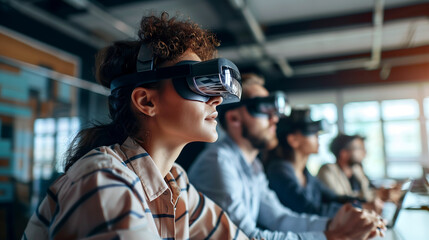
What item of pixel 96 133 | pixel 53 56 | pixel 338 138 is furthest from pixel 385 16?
pixel 96 133

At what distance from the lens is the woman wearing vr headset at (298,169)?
2.42 m

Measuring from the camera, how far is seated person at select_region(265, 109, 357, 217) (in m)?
2.42

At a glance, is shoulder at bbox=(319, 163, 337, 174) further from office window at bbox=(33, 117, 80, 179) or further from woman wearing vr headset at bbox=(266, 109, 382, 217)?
office window at bbox=(33, 117, 80, 179)

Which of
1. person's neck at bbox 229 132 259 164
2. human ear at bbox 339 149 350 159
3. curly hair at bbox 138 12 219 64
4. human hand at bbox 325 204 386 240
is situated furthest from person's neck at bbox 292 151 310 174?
curly hair at bbox 138 12 219 64

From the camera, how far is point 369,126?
28.8 feet

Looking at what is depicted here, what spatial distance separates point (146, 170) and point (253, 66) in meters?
7.23

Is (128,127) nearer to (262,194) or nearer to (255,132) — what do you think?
(255,132)

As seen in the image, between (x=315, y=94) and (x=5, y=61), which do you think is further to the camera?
(x=315, y=94)

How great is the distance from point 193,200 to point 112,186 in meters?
0.51

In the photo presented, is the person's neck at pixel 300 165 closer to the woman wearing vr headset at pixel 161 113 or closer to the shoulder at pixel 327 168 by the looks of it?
the shoulder at pixel 327 168

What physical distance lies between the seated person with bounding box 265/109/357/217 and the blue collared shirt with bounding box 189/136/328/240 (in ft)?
1.01

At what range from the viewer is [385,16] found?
509 centimetres

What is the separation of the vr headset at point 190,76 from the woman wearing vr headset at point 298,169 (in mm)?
1682

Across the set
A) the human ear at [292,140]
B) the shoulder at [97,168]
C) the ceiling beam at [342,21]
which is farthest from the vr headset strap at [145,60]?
the ceiling beam at [342,21]
